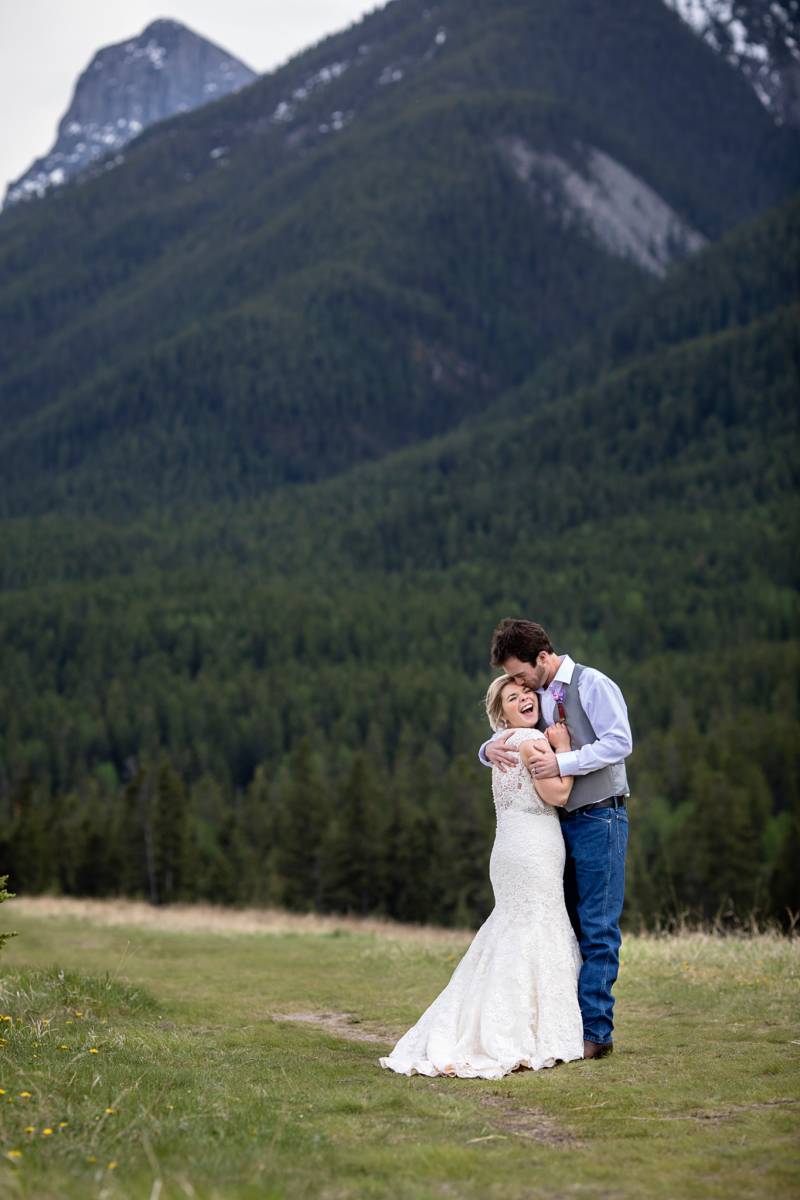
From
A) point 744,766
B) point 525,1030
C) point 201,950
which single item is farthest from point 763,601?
point 525,1030

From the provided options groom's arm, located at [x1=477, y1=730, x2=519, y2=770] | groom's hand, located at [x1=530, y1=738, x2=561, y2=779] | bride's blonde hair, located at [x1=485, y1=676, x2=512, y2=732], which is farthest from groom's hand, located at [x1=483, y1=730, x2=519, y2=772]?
groom's hand, located at [x1=530, y1=738, x2=561, y2=779]

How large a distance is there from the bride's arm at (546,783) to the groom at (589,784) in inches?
1.7

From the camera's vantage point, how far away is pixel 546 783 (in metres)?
12.1

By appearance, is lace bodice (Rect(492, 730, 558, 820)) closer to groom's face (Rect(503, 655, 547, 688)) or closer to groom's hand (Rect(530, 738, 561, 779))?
groom's hand (Rect(530, 738, 561, 779))

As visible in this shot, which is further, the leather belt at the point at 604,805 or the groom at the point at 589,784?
the leather belt at the point at 604,805

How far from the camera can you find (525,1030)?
38.5 feet

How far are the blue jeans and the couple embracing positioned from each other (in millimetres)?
11

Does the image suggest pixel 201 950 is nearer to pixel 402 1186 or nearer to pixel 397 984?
pixel 397 984

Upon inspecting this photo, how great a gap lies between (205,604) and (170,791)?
388 ft

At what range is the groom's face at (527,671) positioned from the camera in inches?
481

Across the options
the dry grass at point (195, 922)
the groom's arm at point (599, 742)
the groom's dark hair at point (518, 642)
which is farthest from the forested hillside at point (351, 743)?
the groom's dark hair at point (518, 642)

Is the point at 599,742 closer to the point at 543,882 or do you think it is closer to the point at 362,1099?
the point at 543,882

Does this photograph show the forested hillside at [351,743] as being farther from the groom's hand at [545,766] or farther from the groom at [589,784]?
the groom's hand at [545,766]

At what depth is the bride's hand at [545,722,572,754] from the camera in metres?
12.2
